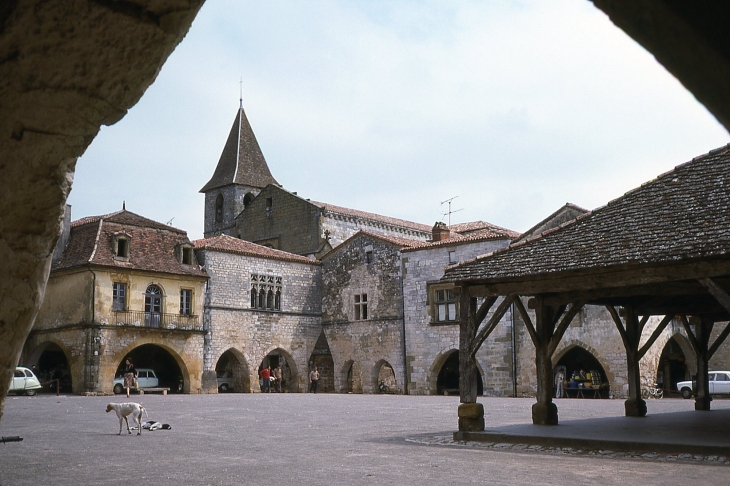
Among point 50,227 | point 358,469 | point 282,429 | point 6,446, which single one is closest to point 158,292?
point 282,429

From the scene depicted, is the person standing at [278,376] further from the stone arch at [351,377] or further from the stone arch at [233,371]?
the stone arch at [351,377]

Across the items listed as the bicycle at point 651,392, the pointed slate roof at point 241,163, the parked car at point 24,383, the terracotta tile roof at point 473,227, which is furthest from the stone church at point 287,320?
the pointed slate roof at point 241,163

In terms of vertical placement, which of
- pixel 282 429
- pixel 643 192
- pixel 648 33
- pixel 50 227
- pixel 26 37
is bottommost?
pixel 282 429

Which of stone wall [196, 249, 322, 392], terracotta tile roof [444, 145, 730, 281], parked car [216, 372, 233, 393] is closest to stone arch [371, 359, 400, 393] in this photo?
stone wall [196, 249, 322, 392]

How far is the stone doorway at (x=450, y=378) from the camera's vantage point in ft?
114

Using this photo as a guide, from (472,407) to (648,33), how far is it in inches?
453

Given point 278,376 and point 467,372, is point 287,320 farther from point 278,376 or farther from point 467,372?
point 467,372

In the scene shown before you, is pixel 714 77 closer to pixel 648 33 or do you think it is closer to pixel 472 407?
pixel 648 33

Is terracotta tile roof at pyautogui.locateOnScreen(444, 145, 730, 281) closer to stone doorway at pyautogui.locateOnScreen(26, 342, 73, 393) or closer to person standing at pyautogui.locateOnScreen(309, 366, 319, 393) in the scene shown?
person standing at pyautogui.locateOnScreen(309, 366, 319, 393)

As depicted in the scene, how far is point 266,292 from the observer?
3706 cm

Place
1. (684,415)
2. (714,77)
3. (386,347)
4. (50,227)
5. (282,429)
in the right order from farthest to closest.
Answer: (386,347), (684,415), (282,429), (50,227), (714,77)

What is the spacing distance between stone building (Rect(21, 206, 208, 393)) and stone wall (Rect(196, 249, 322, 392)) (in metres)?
0.70

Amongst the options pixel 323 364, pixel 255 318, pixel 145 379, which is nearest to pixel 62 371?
pixel 145 379

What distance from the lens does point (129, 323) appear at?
32.1m
